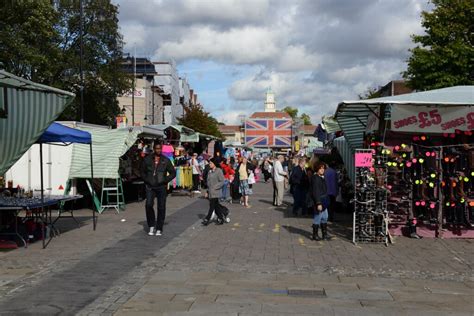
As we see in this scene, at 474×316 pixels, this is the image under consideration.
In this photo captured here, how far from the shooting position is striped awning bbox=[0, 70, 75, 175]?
28.9 ft

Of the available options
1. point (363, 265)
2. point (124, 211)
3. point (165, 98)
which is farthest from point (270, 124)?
point (165, 98)

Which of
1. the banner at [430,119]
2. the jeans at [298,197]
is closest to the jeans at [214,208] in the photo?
the jeans at [298,197]

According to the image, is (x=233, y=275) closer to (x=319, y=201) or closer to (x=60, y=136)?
(x=319, y=201)

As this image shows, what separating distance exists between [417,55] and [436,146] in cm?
2047

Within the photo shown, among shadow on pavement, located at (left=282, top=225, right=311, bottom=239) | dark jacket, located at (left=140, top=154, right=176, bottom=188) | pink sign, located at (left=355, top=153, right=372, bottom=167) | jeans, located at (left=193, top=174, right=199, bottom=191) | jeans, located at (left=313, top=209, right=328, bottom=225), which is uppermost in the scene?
pink sign, located at (left=355, top=153, right=372, bottom=167)

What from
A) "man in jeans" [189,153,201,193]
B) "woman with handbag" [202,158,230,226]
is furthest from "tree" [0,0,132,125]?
"woman with handbag" [202,158,230,226]

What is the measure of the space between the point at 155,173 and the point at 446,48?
72.8 feet

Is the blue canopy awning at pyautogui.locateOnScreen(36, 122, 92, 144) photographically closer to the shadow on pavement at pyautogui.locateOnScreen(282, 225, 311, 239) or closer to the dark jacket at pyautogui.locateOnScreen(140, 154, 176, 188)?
the dark jacket at pyautogui.locateOnScreen(140, 154, 176, 188)

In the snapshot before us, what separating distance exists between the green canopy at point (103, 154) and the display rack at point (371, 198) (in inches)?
316

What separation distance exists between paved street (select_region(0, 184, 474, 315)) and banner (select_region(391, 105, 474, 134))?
2275mm

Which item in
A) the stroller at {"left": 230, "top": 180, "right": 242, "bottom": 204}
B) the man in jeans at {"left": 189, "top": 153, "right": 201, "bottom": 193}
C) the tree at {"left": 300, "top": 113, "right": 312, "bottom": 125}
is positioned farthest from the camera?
the tree at {"left": 300, "top": 113, "right": 312, "bottom": 125}

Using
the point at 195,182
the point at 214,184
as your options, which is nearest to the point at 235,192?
the point at 195,182

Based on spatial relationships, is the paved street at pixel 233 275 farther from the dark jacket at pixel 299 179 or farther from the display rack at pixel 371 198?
the dark jacket at pixel 299 179

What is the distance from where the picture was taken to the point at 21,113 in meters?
9.09
